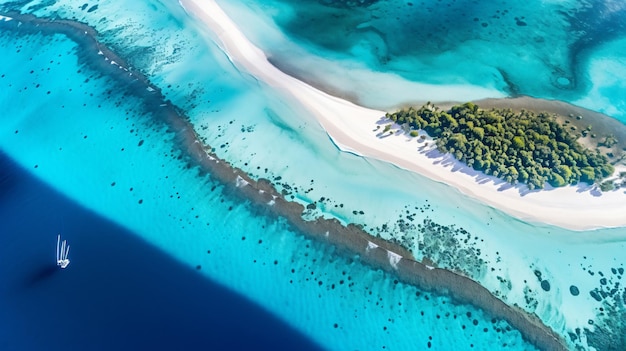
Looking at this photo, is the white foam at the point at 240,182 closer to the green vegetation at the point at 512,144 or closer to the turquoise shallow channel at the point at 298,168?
the turquoise shallow channel at the point at 298,168

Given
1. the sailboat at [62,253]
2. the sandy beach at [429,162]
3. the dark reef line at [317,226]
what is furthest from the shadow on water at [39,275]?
the sandy beach at [429,162]

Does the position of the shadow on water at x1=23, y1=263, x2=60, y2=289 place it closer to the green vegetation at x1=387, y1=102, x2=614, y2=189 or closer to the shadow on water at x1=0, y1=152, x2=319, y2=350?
the shadow on water at x1=0, y1=152, x2=319, y2=350

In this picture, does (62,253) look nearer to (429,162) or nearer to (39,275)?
(39,275)

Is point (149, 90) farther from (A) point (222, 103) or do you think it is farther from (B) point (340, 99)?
(B) point (340, 99)

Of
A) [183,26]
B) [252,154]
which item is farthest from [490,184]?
[183,26]

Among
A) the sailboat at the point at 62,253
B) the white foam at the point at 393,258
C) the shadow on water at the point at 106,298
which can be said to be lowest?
the white foam at the point at 393,258

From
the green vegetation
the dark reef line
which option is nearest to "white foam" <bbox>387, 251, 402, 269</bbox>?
the dark reef line
